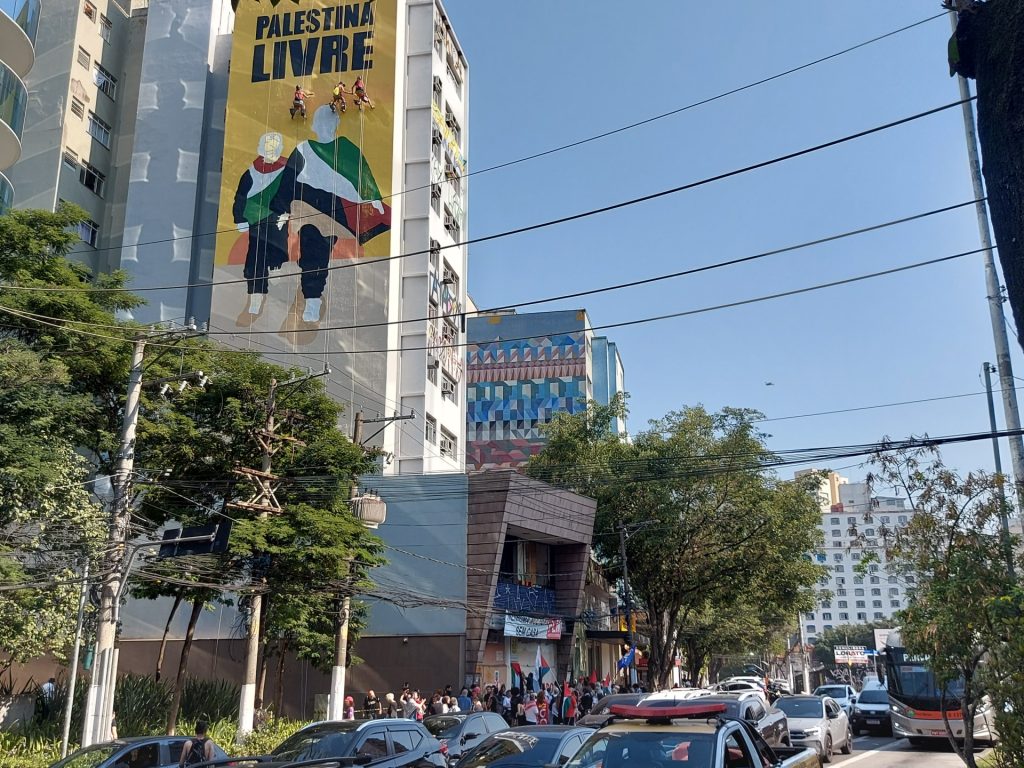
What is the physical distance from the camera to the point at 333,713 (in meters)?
24.2

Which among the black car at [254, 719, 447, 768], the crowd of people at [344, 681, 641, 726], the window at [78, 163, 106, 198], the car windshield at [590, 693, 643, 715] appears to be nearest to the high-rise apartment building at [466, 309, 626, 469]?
the window at [78, 163, 106, 198]

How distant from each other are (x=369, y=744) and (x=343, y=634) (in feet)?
38.6

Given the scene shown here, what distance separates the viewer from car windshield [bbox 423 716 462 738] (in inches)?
714

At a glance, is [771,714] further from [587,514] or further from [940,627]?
[587,514]

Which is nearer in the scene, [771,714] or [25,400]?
[771,714]

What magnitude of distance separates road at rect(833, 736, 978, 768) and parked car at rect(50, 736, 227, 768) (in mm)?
14638

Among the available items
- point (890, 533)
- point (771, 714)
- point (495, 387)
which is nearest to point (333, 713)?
point (771, 714)

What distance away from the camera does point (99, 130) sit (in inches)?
2089

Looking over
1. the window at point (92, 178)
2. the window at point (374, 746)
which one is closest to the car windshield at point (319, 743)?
the window at point (374, 746)

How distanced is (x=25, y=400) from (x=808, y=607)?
36.7 meters

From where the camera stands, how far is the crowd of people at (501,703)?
27000 mm

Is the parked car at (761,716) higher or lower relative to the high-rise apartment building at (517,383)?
lower

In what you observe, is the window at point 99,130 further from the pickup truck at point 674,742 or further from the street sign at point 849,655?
the street sign at point 849,655

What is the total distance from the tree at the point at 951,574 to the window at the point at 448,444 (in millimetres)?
33816
